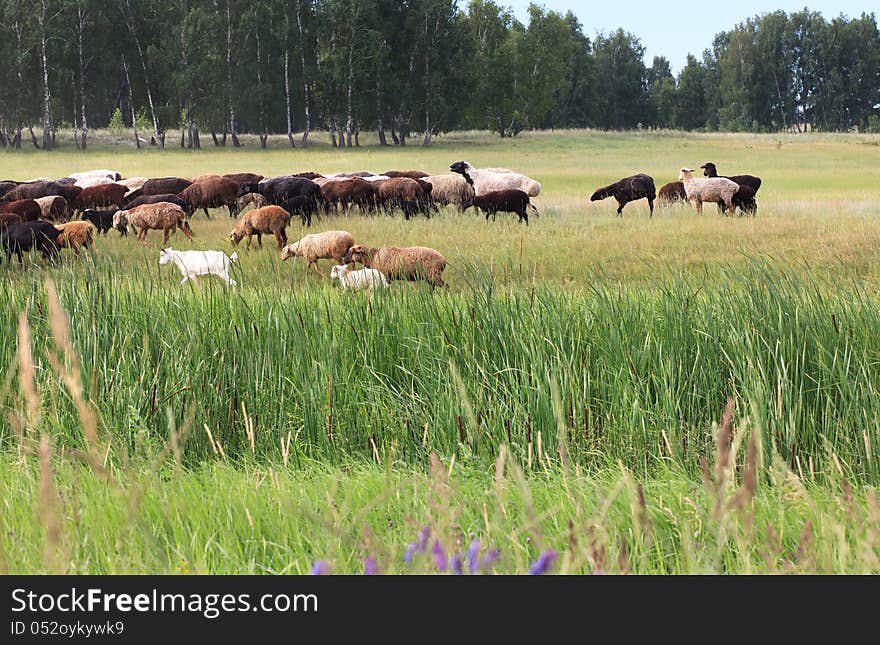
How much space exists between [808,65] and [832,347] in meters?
105

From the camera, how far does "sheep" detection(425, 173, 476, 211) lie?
64.1 feet

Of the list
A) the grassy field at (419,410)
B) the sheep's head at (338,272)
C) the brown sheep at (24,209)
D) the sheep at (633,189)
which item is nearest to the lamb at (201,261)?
the sheep's head at (338,272)

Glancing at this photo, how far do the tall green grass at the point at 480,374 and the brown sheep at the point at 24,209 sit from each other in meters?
10.7

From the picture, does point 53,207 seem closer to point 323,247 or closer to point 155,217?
point 155,217

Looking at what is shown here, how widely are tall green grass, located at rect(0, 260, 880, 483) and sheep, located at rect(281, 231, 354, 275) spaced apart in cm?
560

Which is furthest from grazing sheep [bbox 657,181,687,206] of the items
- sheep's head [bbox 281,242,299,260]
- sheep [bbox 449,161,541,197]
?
sheep's head [bbox 281,242,299,260]

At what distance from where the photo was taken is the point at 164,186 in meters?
20.1

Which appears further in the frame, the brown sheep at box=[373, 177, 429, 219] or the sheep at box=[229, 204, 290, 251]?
the brown sheep at box=[373, 177, 429, 219]

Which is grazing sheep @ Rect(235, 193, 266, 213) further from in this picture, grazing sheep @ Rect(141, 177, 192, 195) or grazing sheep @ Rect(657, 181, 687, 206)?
grazing sheep @ Rect(657, 181, 687, 206)

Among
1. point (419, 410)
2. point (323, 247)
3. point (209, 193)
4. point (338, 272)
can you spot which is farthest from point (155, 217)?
point (419, 410)

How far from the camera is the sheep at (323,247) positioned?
1119 cm

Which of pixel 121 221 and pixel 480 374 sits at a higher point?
pixel 121 221

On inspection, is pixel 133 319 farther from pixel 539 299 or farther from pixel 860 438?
pixel 860 438

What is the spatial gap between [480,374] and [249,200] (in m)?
16.6
